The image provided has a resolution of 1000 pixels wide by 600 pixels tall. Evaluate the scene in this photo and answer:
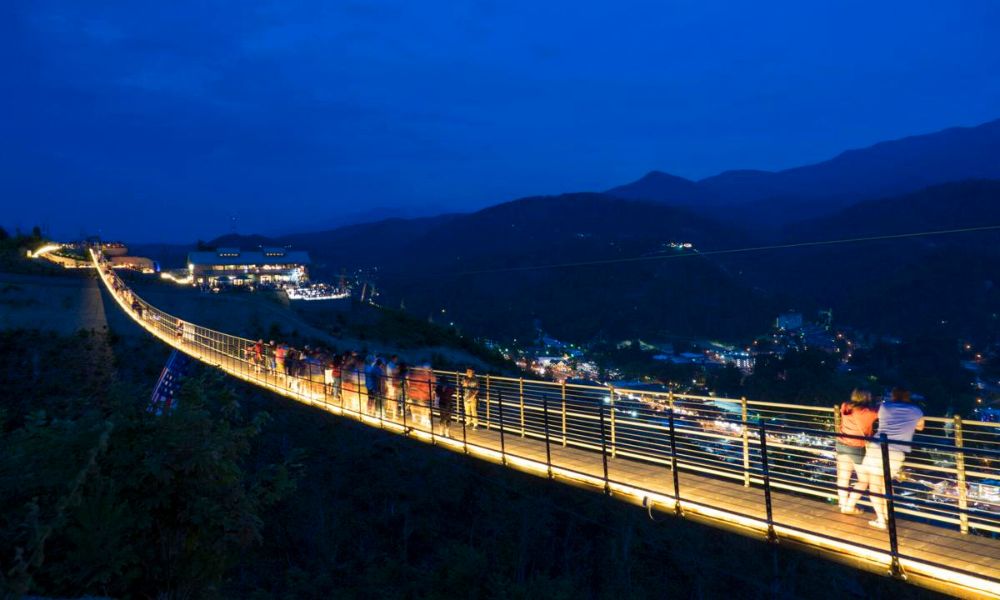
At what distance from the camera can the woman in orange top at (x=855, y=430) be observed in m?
5.48

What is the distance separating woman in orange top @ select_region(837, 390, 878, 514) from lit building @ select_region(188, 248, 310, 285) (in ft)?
277

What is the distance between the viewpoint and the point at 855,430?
5527 mm

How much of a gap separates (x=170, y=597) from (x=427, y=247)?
5445 inches

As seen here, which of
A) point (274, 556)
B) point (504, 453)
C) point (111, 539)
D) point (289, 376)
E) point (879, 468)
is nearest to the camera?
point (111, 539)

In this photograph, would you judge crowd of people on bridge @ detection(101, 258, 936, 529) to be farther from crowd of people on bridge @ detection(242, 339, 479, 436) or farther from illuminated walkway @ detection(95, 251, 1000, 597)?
illuminated walkway @ detection(95, 251, 1000, 597)

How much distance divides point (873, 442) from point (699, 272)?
7533 cm

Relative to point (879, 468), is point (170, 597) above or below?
below

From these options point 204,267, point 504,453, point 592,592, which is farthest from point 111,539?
point 204,267

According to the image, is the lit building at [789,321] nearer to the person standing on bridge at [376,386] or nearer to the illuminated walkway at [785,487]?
the person standing on bridge at [376,386]

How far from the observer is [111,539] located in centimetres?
503

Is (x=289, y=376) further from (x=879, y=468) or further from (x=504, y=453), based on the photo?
(x=879, y=468)

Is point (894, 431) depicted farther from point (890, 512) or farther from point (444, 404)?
point (444, 404)

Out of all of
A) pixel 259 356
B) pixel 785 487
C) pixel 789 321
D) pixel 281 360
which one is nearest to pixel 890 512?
pixel 785 487

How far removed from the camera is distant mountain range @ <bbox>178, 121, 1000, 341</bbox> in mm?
49125
